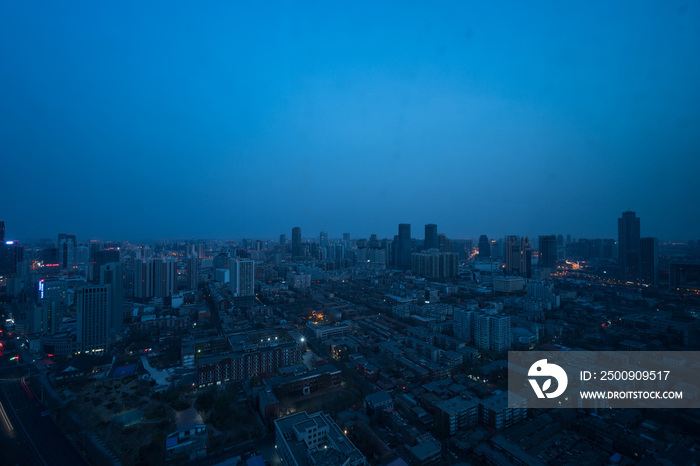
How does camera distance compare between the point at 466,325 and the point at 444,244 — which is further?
the point at 444,244

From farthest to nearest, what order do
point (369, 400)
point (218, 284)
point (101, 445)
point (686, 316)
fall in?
point (218, 284) < point (686, 316) < point (369, 400) < point (101, 445)

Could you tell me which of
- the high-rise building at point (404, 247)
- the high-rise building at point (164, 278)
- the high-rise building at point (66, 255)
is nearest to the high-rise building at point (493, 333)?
the high-rise building at point (164, 278)

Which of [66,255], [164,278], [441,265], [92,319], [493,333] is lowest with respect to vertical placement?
[493,333]

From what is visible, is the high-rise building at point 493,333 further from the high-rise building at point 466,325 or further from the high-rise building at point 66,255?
the high-rise building at point 66,255

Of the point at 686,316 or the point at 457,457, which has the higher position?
the point at 686,316

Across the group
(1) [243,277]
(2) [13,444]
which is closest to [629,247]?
(1) [243,277]

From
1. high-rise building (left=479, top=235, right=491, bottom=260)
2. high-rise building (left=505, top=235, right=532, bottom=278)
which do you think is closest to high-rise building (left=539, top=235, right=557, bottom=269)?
high-rise building (left=505, top=235, right=532, bottom=278)

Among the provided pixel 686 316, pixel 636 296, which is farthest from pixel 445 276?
pixel 686 316

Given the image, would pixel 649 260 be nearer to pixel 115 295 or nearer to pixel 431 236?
pixel 431 236

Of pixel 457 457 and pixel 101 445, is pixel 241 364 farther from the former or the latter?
pixel 457 457
